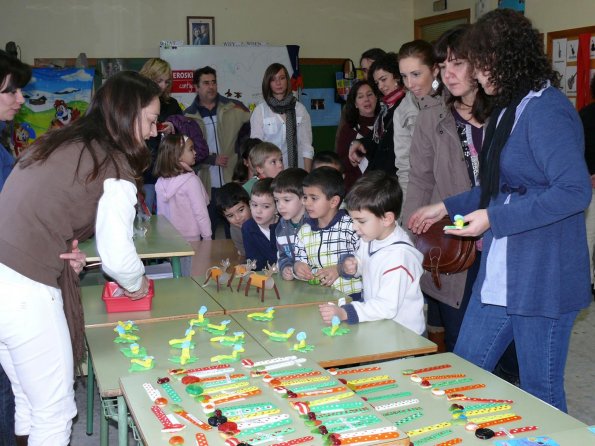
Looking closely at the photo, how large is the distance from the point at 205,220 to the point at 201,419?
10.6 feet

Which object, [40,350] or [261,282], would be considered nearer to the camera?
[40,350]

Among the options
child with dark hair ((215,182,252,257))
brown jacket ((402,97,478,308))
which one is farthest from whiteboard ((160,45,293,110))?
brown jacket ((402,97,478,308))

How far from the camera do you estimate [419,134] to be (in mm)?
3064

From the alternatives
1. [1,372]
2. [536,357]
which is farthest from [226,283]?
[536,357]

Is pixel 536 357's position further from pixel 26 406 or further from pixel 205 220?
pixel 205 220

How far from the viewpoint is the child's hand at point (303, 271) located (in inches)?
123

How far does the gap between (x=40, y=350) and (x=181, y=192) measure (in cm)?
276

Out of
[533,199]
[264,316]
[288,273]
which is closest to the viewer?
[533,199]

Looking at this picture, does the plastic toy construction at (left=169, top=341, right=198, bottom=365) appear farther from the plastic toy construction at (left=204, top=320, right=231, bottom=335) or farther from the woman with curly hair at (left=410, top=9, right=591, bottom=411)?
the woman with curly hair at (left=410, top=9, right=591, bottom=411)

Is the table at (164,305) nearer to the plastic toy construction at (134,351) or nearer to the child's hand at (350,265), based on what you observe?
the plastic toy construction at (134,351)

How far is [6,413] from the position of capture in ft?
8.11

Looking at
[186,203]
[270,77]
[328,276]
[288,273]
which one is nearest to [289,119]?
[270,77]

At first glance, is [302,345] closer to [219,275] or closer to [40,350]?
[40,350]

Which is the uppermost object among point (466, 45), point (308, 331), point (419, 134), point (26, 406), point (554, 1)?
point (554, 1)
